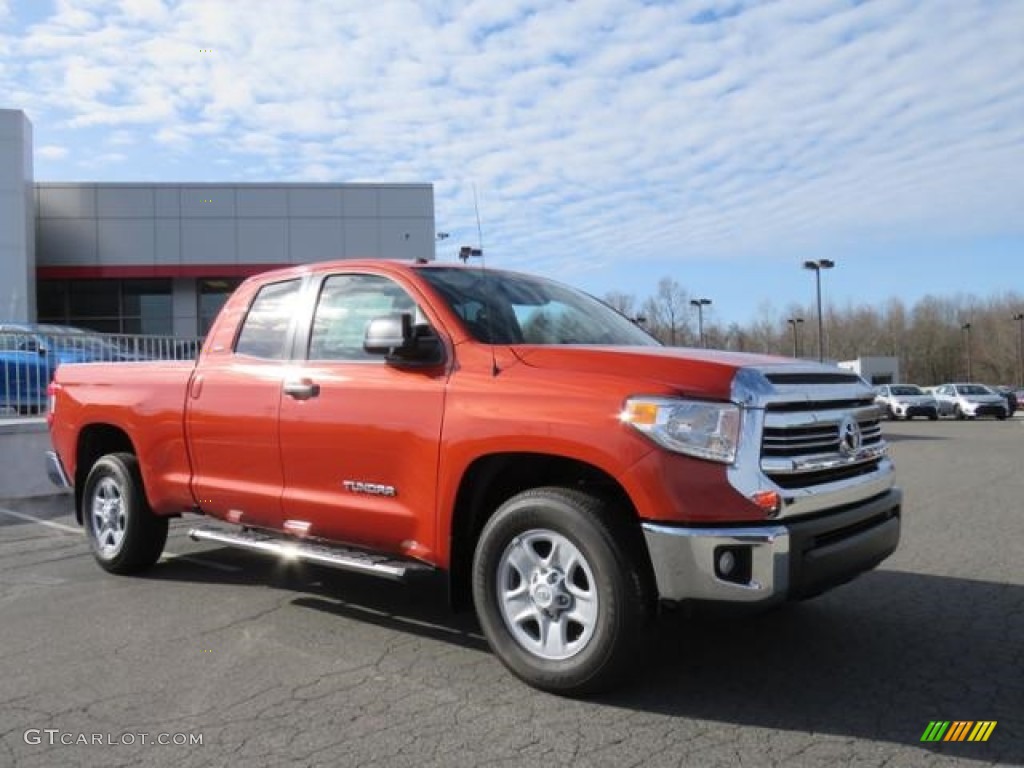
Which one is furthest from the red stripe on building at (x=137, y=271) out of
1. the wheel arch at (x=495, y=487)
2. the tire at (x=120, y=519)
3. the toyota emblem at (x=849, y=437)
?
the toyota emblem at (x=849, y=437)

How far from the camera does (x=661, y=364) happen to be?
150 inches

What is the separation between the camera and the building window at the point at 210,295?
33.1m

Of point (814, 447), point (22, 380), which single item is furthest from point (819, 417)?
point (22, 380)

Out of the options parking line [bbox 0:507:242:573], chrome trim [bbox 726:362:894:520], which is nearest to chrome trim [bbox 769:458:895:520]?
chrome trim [bbox 726:362:894:520]

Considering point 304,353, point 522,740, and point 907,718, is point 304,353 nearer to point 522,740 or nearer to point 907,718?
point 522,740

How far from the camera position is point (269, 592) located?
231 inches

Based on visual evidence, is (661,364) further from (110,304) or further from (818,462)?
(110,304)

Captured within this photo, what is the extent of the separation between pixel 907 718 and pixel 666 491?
1.35 meters

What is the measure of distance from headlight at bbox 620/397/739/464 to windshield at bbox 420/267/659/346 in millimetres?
1140

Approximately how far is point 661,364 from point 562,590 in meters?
1.08

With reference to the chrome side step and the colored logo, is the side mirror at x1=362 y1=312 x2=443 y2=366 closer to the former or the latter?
the chrome side step

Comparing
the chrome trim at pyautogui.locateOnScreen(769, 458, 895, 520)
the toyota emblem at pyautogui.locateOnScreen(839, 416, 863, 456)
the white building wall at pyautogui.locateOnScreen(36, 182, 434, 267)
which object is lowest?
the chrome trim at pyautogui.locateOnScreen(769, 458, 895, 520)

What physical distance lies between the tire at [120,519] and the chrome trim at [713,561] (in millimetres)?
4145

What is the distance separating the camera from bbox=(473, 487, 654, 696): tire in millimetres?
3664
